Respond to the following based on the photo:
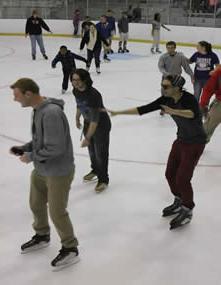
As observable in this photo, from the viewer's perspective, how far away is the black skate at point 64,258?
3.57m

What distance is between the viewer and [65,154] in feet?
10.7

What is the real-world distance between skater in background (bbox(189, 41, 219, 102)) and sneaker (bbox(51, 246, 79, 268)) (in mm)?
4387

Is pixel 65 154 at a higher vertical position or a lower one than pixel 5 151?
higher

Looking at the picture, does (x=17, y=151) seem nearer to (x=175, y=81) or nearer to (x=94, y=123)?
(x=94, y=123)

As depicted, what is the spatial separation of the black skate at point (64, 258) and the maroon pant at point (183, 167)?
3.74 feet

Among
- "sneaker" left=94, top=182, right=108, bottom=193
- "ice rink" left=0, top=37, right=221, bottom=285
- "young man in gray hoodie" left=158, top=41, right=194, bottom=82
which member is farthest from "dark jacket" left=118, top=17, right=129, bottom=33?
"sneaker" left=94, top=182, right=108, bottom=193

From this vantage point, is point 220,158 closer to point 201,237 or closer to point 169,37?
point 201,237

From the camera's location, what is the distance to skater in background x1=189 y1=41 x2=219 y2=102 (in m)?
7.03

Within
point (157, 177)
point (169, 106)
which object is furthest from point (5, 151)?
point (169, 106)

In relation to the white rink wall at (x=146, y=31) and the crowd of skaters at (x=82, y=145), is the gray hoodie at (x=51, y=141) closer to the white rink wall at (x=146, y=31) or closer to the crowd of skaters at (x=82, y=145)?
the crowd of skaters at (x=82, y=145)

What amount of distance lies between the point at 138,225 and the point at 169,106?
3.97 feet

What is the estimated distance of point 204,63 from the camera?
7.17 meters

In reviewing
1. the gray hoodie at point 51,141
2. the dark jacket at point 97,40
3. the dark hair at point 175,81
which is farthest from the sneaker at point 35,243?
the dark jacket at point 97,40

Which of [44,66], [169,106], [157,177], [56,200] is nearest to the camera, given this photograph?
[56,200]
